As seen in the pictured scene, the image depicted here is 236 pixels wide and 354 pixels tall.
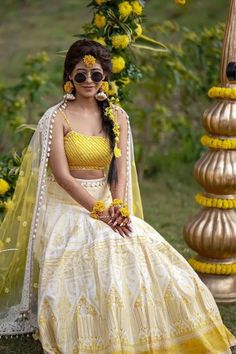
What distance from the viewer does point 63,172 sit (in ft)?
12.6

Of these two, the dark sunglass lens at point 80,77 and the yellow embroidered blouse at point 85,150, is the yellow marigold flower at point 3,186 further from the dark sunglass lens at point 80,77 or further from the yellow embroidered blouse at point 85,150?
the dark sunglass lens at point 80,77

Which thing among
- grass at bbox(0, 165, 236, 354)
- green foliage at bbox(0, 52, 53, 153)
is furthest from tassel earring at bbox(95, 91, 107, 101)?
green foliage at bbox(0, 52, 53, 153)

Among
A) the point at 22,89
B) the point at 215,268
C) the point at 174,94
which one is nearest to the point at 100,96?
the point at 215,268

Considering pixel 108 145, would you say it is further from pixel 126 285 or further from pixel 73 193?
pixel 126 285

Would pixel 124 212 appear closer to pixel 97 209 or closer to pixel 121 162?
pixel 97 209

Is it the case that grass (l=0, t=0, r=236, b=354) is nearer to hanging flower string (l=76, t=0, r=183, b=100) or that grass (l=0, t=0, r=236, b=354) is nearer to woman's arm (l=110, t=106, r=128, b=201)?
hanging flower string (l=76, t=0, r=183, b=100)

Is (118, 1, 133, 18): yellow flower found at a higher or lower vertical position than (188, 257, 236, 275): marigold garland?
higher

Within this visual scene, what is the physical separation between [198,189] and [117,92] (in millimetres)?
2817

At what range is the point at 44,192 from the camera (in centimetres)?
398

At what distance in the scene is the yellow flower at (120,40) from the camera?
448cm

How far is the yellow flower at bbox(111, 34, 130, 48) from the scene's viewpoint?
14.7 feet

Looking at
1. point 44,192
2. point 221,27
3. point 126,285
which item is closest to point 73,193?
point 44,192

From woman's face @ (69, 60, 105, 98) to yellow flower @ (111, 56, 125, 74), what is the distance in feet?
1.98

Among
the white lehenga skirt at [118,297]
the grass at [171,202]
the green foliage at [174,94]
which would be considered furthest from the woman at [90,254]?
the green foliage at [174,94]
